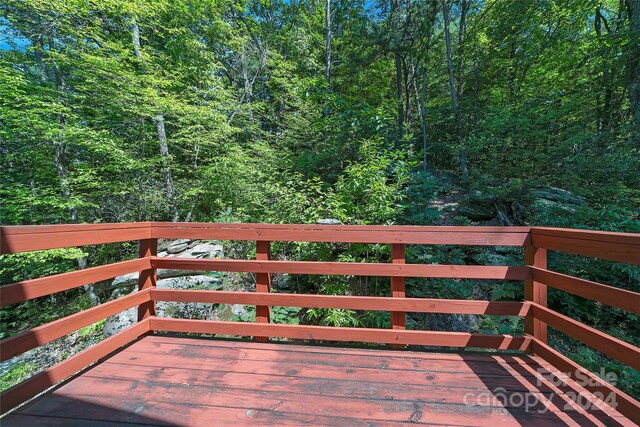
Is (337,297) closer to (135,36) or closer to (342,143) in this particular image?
(342,143)

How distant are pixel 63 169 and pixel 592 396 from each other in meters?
9.04

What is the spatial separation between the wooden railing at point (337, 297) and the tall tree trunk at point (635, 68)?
4883 millimetres

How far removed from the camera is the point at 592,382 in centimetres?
152

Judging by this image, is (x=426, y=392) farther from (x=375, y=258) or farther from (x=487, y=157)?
(x=487, y=157)

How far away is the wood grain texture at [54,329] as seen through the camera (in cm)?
133

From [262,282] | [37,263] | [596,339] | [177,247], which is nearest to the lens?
[596,339]

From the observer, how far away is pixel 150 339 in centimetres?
220

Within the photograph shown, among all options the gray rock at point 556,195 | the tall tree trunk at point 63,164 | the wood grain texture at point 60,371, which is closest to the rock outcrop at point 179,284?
the tall tree trunk at point 63,164

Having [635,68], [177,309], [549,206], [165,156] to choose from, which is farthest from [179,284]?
[635,68]

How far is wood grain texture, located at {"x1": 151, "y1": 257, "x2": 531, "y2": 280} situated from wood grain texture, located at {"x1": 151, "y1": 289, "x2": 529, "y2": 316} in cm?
18

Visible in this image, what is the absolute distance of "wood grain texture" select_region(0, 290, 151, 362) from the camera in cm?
133

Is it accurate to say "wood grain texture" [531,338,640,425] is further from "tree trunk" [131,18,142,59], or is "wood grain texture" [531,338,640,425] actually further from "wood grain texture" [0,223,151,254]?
"tree trunk" [131,18,142,59]

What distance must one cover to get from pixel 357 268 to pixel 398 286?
33 centimetres

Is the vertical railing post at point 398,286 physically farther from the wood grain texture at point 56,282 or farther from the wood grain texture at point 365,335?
the wood grain texture at point 56,282
